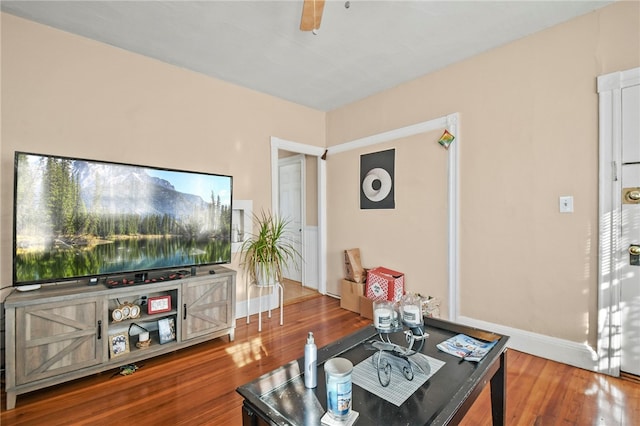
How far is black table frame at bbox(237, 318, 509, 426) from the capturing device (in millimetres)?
978

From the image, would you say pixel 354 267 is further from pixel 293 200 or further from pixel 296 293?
pixel 293 200

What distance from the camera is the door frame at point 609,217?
2045 millimetres

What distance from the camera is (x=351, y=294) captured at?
137 inches

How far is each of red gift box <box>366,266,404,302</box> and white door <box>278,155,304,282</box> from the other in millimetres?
1739

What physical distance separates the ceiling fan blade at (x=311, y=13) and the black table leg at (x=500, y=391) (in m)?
2.15

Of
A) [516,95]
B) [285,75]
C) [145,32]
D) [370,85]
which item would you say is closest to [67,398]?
[145,32]

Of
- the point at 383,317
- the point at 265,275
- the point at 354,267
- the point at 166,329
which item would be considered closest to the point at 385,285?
the point at 354,267

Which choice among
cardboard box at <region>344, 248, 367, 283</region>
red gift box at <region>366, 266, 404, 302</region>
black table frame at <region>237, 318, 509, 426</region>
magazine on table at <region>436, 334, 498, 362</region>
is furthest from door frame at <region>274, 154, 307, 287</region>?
magazine on table at <region>436, 334, 498, 362</region>

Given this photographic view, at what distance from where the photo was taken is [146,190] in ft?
7.95

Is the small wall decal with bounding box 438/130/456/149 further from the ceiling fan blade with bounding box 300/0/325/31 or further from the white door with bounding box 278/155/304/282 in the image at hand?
the white door with bounding box 278/155/304/282

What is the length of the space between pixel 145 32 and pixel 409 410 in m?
3.10

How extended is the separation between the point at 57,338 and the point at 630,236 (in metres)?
4.03

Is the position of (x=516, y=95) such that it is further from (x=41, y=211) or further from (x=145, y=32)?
(x=41, y=211)

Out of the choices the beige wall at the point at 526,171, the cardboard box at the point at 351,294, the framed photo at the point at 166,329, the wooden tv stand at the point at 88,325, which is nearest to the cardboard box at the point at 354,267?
the cardboard box at the point at 351,294
